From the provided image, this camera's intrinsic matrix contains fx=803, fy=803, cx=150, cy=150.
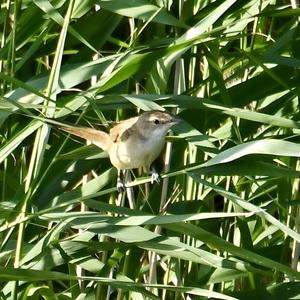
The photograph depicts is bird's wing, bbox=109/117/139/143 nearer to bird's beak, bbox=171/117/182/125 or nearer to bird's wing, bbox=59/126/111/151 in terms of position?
bird's wing, bbox=59/126/111/151

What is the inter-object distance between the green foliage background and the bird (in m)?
0.04

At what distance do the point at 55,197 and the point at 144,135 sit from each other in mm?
303

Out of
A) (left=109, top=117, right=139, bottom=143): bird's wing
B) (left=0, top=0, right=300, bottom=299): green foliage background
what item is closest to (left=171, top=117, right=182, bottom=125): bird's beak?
(left=0, top=0, right=300, bottom=299): green foliage background

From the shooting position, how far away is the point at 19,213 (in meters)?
1.84

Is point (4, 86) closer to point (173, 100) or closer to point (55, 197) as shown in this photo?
point (55, 197)

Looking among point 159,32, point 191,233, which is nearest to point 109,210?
point 191,233

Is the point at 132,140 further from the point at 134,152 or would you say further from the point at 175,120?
the point at 175,120

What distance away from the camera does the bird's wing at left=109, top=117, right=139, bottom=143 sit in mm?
2123

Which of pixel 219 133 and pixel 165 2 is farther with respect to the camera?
pixel 219 133

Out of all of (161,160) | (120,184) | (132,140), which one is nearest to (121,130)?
(132,140)

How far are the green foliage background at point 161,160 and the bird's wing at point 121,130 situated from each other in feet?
0.21

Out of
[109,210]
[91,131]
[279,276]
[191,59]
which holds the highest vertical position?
[191,59]

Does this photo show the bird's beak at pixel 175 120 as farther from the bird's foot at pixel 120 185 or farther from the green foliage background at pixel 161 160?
the bird's foot at pixel 120 185

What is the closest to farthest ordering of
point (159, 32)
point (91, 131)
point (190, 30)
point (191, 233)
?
point (191, 233), point (190, 30), point (91, 131), point (159, 32)
